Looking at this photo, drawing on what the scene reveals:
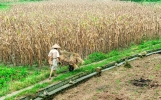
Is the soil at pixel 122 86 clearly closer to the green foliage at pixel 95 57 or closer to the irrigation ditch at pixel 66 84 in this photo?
the irrigation ditch at pixel 66 84

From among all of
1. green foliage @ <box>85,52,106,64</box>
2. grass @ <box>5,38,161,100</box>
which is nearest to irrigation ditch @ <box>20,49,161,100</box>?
grass @ <box>5,38,161,100</box>

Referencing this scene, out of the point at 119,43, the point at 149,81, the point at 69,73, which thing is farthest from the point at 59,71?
the point at 119,43

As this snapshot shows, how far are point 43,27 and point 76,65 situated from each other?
3.43 m

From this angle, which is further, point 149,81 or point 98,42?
point 98,42

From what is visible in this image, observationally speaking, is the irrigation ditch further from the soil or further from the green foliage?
the green foliage

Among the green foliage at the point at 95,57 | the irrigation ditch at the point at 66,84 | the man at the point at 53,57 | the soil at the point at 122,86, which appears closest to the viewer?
the irrigation ditch at the point at 66,84

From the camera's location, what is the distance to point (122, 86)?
33.8ft

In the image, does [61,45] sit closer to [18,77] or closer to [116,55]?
[18,77]

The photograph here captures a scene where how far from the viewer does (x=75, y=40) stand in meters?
13.6

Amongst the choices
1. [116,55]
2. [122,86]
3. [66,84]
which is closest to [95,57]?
[116,55]

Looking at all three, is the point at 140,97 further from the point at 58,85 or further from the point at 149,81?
the point at 58,85

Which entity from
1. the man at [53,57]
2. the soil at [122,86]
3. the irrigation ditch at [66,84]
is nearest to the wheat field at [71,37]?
the man at [53,57]

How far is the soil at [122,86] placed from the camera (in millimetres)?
9344

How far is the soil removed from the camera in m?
9.34
